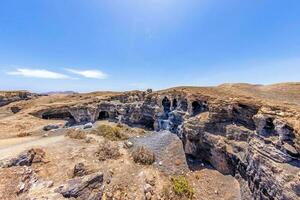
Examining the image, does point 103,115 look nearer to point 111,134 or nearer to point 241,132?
point 111,134

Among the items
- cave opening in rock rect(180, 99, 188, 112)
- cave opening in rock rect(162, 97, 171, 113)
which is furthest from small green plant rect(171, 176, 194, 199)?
cave opening in rock rect(162, 97, 171, 113)

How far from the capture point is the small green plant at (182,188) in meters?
14.7

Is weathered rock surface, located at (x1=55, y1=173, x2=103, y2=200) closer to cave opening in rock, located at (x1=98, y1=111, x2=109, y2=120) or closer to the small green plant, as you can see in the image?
the small green plant

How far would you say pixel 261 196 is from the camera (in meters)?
11.7

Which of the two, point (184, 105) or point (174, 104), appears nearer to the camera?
point (184, 105)

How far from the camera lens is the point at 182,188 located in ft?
49.5

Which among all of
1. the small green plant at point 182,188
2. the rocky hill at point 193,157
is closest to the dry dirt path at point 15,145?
the rocky hill at point 193,157

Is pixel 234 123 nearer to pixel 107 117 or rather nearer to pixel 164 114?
pixel 164 114

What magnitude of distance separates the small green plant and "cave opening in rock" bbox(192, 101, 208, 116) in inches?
326

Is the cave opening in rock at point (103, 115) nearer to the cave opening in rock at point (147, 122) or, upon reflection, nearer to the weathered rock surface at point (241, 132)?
the weathered rock surface at point (241, 132)

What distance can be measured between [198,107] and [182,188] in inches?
406

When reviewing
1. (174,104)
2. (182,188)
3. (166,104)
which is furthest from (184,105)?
(182,188)

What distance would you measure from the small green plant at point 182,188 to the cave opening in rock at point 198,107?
8.29 meters

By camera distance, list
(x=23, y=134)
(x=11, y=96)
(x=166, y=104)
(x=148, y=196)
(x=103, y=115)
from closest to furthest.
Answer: (x=148, y=196), (x=23, y=134), (x=166, y=104), (x=103, y=115), (x=11, y=96)
